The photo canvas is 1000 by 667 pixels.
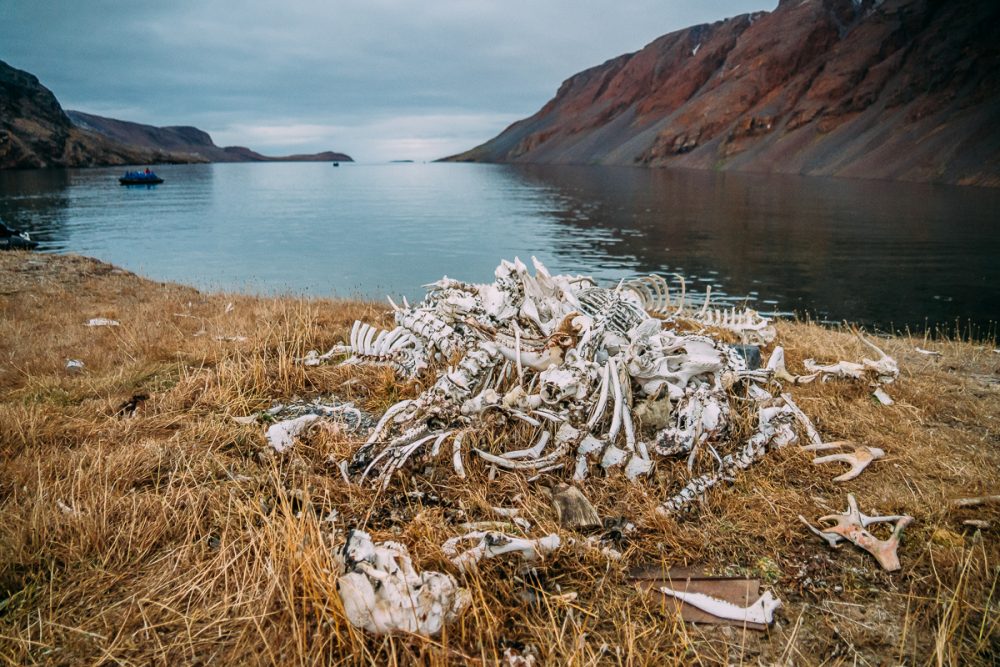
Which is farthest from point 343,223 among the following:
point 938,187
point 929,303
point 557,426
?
point 938,187

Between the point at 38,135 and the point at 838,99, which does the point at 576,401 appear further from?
the point at 38,135

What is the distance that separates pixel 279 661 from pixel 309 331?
4.44m

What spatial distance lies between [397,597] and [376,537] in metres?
0.56

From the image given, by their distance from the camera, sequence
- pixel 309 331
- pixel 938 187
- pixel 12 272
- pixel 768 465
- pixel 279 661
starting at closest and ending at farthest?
pixel 279 661
pixel 768 465
pixel 309 331
pixel 12 272
pixel 938 187

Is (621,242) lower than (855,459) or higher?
lower

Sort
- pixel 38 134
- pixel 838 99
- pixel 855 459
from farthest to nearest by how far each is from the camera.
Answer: pixel 38 134
pixel 838 99
pixel 855 459

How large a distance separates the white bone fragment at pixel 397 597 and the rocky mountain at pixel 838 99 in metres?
60.2

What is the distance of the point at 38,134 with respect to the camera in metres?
110

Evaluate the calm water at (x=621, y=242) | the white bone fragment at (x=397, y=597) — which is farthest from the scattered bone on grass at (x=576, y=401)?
the calm water at (x=621, y=242)

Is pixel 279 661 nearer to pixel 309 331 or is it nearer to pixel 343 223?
pixel 309 331

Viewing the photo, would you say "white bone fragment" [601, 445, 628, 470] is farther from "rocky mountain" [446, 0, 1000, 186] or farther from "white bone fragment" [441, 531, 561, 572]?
"rocky mountain" [446, 0, 1000, 186]

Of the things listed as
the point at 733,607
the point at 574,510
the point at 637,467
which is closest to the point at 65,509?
the point at 574,510

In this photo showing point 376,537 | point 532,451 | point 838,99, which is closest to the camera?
point 376,537

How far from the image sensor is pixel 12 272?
11.0 meters
